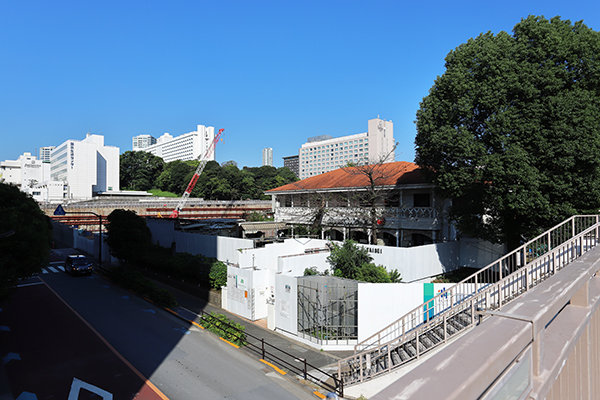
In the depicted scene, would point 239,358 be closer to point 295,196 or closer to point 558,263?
point 558,263

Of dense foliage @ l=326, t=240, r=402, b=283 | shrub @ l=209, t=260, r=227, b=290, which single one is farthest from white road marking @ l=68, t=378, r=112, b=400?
dense foliage @ l=326, t=240, r=402, b=283

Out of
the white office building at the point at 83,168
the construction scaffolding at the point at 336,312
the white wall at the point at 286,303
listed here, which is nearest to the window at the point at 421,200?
the construction scaffolding at the point at 336,312

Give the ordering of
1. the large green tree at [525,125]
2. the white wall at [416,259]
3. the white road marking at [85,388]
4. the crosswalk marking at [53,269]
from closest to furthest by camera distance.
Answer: the white road marking at [85,388] → the large green tree at [525,125] → the white wall at [416,259] → the crosswalk marking at [53,269]

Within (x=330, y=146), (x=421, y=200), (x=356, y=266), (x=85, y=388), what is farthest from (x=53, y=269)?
(x=330, y=146)

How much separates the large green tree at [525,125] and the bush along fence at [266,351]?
10691mm

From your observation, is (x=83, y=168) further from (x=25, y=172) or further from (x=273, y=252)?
(x=273, y=252)

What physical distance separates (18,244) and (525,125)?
70.5 feet

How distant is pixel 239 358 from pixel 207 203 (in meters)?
61.7

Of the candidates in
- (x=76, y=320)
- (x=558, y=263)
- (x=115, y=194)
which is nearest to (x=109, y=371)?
(x=76, y=320)

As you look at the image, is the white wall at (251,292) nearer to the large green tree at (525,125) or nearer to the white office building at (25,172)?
the large green tree at (525,125)

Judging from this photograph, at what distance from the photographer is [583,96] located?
14555 millimetres

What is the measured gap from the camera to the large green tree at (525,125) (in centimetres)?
1466

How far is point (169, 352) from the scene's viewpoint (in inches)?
582

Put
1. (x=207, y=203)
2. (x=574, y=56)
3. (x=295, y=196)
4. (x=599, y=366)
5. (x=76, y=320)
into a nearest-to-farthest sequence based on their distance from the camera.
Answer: (x=599, y=366) < (x=574, y=56) < (x=76, y=320) < (x=295, y=196) < (x=207, y=203)
